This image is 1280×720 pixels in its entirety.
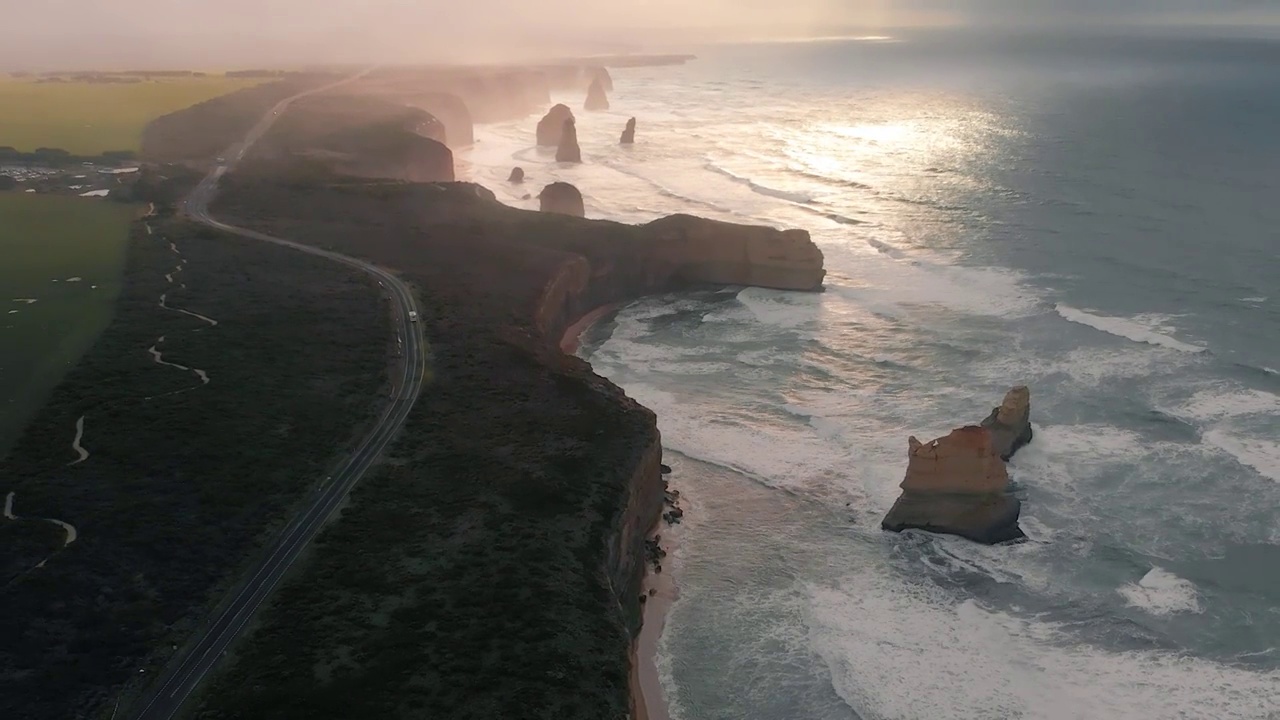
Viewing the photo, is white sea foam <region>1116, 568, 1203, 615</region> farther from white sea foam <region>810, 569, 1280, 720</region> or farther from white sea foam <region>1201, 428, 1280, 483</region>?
white sea foam <region>1201, 428, 1280, 483</region>

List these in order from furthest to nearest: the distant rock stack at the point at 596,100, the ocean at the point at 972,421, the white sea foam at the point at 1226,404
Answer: the distant rock stack at the point at 596,100
the white sea foam at the point at 1226,404
the ocean at the point at 972,421

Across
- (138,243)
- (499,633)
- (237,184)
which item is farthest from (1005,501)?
(237,184)

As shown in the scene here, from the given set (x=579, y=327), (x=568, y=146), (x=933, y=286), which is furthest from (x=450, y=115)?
(x=933, y=286)

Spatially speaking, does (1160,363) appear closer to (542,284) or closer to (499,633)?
(542,284)

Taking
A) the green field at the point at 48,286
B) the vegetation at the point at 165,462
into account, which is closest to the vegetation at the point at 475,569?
the vegetation at the point at 165,462

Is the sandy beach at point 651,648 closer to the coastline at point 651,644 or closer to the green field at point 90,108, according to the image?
the coastline at point 651,644

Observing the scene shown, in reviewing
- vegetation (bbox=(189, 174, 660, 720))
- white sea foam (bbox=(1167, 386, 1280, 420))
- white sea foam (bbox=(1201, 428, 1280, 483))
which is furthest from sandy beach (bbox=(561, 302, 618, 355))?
white sea foam (bbox=(1201, 428, 1280, 483))
